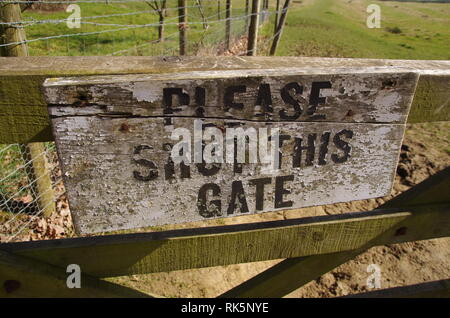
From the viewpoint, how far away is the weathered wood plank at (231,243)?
1.30 meters

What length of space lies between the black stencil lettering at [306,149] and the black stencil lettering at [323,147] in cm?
3

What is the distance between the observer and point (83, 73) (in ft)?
3.59

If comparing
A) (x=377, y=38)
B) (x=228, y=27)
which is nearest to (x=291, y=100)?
(x=228, y=27)

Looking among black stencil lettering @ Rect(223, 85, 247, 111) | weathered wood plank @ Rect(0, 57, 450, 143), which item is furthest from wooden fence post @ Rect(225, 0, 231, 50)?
black stencil lettering @ Rect(223, 85, 247, 111)

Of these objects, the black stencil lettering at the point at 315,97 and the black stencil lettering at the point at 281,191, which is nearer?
the black stencil lettering at the point at 315,97

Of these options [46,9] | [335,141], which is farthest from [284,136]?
[46,9]

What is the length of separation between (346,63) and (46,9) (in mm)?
18755

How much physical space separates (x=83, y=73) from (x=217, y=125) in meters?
0.45

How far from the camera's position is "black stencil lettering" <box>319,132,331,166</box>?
1.23 m

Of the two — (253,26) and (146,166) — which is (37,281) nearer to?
(146,166)

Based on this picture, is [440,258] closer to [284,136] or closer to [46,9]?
[284,136]

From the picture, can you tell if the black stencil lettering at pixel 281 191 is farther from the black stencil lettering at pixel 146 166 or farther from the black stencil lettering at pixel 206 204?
the black stencil lettering at pixel 146 166
